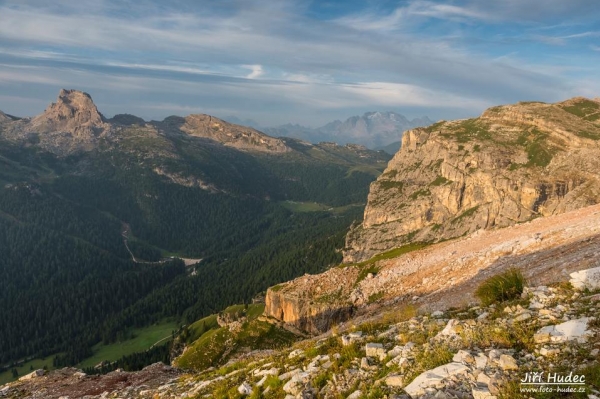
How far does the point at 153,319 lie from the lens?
591 ft

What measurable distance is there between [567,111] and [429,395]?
187 meters

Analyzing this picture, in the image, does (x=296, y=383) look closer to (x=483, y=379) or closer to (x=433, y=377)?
(x=433, y=377)

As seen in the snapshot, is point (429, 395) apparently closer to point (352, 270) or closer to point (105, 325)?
point (352, 270)

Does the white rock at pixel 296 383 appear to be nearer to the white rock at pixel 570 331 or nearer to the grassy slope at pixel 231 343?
the white rock at pixel 570 331

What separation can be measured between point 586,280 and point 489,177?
13559 cm

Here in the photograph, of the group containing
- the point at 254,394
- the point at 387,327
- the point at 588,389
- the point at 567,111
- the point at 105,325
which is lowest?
the point at 105,325

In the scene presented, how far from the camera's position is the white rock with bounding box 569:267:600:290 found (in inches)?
575

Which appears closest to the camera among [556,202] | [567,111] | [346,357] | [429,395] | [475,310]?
[429,395]

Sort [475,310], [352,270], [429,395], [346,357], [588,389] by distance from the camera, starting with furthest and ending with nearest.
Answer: [352,270] → [475,310] → [346,357] → [429,395] → [588,389]

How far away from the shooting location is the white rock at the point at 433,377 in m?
10.0

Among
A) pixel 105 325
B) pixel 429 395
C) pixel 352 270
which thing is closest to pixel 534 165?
pixel 352 270

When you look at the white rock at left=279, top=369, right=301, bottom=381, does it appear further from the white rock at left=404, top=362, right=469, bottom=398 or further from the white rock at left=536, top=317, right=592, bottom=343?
the white rock at left=536, top=317, right=592, bottom=343

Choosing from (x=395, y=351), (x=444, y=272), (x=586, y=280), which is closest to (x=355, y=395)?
(x=395, y=351)

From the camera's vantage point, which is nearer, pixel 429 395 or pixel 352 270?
pixel 429 395
